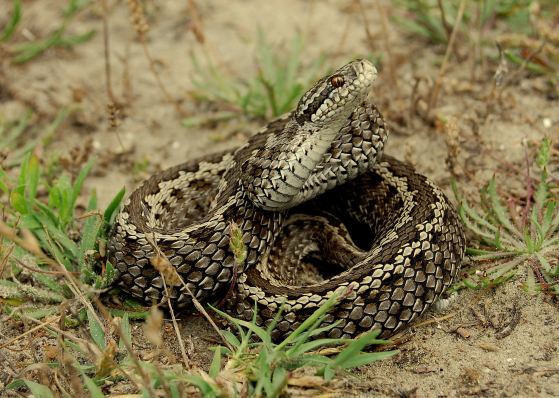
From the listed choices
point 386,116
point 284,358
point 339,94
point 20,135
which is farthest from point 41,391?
point 386,116

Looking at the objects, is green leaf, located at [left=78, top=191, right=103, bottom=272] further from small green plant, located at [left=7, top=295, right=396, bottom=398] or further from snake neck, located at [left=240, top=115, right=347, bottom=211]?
snake neck, located at [left=240, top=115, right=347, bottom=211]

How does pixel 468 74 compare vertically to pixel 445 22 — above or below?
below

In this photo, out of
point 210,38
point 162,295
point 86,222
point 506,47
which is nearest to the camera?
point 162,295


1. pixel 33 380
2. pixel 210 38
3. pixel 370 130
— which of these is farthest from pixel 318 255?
pixel 210 38

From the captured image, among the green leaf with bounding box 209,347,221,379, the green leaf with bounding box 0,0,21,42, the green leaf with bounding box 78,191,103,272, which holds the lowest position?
the green leaf with bounding box 209,347,221,379

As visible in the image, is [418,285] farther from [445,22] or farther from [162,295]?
[445,22]

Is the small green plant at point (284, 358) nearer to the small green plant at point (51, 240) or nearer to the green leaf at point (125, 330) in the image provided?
the green leaf at point (125, 330)

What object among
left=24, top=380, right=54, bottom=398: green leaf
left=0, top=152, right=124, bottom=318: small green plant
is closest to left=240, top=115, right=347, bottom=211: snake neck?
left=0, top=152, right=124, bottom=318: small green plant
